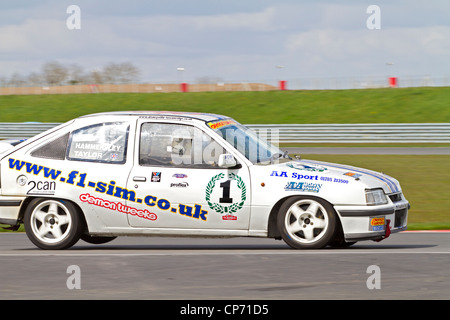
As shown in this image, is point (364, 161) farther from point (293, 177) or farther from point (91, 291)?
point (91, 291)

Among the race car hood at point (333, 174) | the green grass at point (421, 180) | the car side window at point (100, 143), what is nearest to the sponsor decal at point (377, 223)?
the race car hood at point (333, 174)

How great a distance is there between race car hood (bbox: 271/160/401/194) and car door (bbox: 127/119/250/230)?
0.49 m

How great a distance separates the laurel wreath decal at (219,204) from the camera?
27.8ft

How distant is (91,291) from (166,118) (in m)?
2.98

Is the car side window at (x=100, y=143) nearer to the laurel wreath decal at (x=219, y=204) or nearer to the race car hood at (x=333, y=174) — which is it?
the laurel wreath decal at (x=219, y=204)

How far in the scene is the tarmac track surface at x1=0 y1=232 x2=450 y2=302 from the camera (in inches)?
247

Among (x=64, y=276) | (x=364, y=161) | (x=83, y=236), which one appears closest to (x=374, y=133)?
(x=364, y=161)

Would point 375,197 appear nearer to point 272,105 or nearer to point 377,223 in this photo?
point 377,223

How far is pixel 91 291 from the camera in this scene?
639 cm

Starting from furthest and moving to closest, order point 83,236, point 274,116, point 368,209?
point 274,116 < point 83,236 < point 368,209

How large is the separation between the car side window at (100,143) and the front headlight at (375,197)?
8.71 ft

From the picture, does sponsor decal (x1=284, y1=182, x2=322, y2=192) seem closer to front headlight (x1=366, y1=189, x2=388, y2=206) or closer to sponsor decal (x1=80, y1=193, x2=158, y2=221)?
front headlight (x1=366, y1=189, x2=388, y2=206)

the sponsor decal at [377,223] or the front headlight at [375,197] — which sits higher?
the front headlight at [375,197]

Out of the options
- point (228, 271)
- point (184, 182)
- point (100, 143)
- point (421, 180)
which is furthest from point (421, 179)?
point (228, 271)
